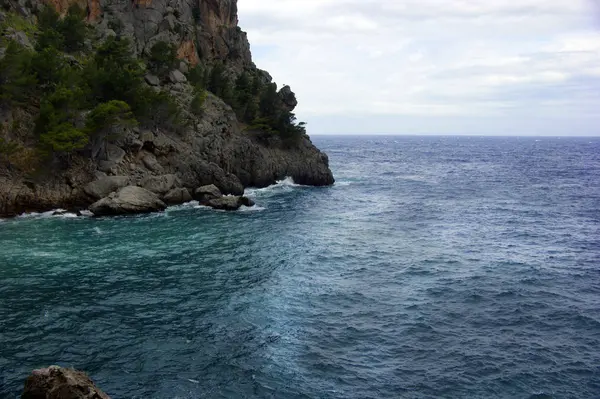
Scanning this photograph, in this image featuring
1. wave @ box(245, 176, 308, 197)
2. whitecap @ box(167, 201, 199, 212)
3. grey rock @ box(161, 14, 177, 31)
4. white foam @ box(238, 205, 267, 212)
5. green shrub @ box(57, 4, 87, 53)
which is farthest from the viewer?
grey rock @ box(161, 14, 177, 31)

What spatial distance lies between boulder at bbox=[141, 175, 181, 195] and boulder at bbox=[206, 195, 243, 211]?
6.04m

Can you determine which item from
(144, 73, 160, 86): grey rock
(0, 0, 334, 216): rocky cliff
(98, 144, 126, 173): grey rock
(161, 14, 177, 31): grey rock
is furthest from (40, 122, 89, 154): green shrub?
(161, 14, 177, 31): grey rock

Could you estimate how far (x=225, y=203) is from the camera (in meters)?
65.9

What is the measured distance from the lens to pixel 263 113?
319 ft

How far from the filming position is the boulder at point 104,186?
199 feet

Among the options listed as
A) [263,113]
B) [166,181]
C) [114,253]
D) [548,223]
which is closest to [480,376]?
[114,253]

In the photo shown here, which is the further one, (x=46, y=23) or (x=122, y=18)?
(x=122, y=18)

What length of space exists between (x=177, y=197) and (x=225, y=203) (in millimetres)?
7071

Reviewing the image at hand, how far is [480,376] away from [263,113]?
7960 centimetres

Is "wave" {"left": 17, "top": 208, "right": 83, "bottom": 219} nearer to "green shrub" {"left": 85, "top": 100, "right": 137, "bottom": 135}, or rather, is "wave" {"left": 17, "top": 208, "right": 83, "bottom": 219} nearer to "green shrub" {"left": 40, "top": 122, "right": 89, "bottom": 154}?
"green shrub" {"left": 40, "top": 122, "right": 89, "bottom": 154}

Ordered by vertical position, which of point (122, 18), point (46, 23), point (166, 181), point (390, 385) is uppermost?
point (122, 18)

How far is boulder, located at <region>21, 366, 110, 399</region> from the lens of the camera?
644 inches

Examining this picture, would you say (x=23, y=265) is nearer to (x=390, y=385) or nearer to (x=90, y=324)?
(x=90, y=324)

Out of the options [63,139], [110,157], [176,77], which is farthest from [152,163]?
[176,77]
